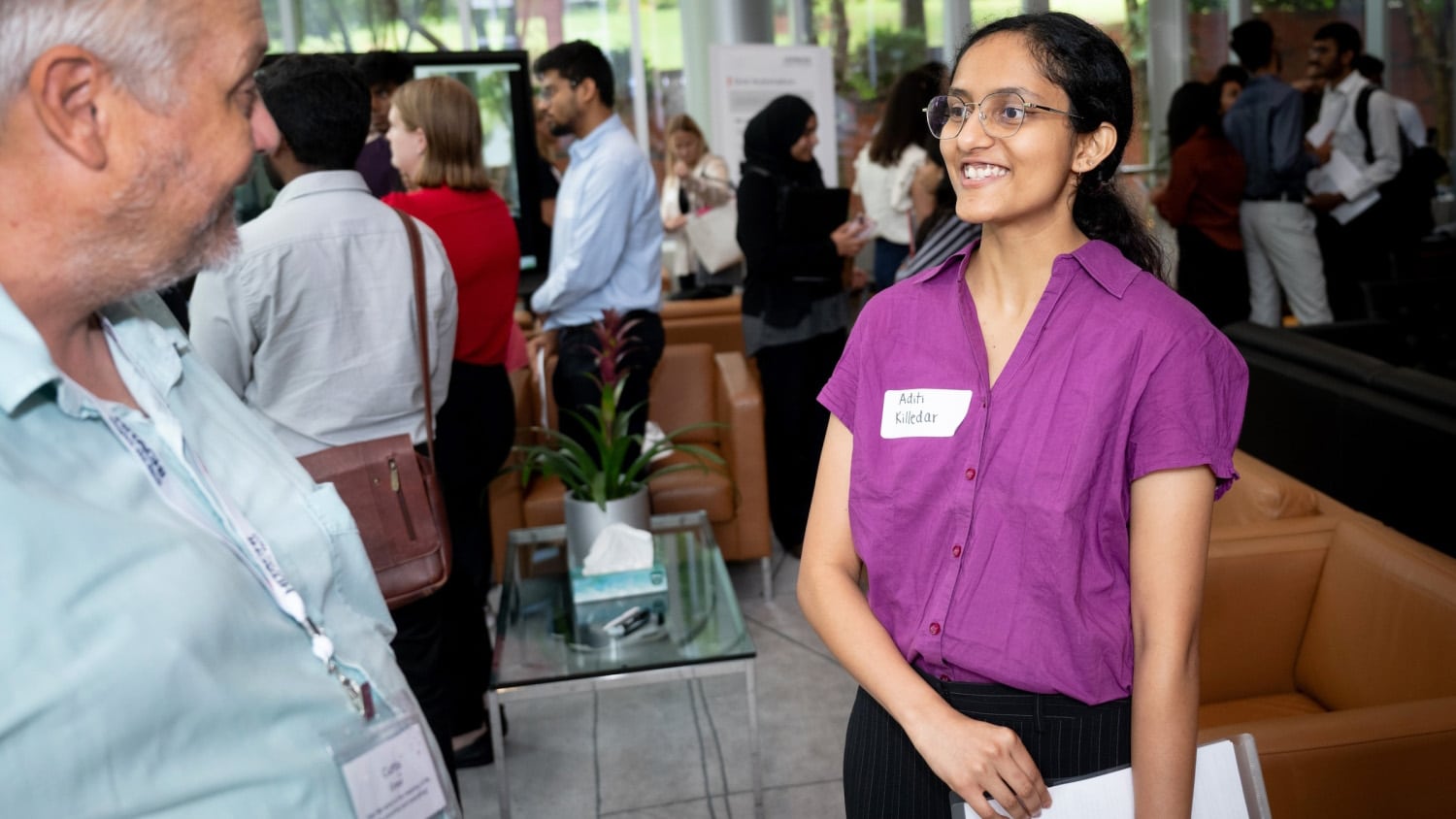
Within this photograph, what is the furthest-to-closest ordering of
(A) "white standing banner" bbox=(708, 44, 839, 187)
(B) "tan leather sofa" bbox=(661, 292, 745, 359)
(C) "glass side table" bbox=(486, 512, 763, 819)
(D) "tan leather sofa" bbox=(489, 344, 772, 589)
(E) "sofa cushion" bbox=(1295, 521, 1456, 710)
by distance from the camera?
1. (A) "white standing banner" bbox=(708, 44, 839, 187)
2. (B) "tan leather sofa" bbox=(661, 292, 745, 359)
3. (D) "tan leather sofa" bbox=(489, 344, 772, 589)
4. (C) "glass side table" bbox=(486, 512, 763, 819)
5. (E) "sofa cushion" bbox=(1295, 521, 1456, 710)

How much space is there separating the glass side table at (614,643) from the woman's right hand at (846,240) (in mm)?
1410

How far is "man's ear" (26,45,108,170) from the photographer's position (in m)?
0.82

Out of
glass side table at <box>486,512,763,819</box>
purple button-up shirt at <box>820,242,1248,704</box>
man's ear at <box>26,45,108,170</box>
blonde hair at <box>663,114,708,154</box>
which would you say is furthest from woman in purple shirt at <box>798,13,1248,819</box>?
blonde hair at <box>663,114,708,154</box>

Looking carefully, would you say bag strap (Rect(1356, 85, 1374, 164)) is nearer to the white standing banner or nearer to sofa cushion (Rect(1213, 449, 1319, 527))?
the white standing banner

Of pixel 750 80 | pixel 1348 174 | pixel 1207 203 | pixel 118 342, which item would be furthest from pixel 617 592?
pixel 1348 174

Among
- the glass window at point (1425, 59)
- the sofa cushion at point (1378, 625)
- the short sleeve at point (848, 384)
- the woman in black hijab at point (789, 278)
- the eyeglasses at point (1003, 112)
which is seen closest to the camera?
the eyeglasses at point (1003, 112)

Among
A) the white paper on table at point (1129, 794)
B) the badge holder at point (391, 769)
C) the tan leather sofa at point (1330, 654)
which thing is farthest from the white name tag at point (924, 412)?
the tan leather sofa at point (1330, 654)

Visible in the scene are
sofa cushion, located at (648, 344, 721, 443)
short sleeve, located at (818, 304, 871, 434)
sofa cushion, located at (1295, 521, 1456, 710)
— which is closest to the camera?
short sleeve, located at (818, 304, 871, 434)

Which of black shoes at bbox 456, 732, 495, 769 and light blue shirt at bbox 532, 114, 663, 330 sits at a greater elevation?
light blue shirt at bbox 532, 114, 663, 330

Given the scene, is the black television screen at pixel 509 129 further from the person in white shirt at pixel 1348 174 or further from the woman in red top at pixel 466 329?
the person in white shirt at pixel 1348 174

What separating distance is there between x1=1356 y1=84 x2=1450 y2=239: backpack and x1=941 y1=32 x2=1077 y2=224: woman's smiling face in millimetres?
6672

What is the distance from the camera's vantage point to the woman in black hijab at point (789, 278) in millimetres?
4246

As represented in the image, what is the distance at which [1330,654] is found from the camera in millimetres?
2387

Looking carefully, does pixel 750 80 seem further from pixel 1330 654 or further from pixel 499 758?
pixel 1330 654
